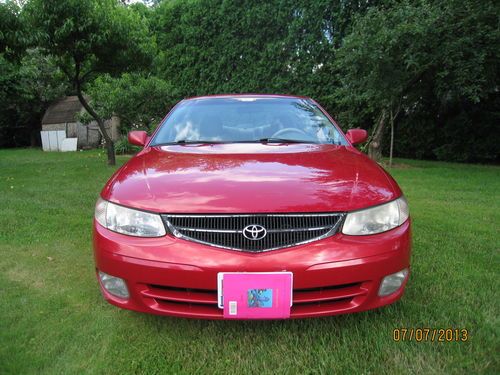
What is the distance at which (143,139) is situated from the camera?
3119 mm

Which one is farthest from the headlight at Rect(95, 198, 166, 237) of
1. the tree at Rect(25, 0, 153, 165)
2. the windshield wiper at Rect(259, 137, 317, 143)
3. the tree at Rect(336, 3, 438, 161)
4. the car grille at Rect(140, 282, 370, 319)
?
the tree at Rect(336, 3, 438, 161)

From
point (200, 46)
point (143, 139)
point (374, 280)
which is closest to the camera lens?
point (374, 280)

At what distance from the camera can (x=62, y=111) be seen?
19562 millimetres

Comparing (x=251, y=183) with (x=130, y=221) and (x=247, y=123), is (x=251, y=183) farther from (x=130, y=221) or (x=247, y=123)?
(x=247, y=123)

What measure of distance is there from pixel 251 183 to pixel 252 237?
0.95 feet

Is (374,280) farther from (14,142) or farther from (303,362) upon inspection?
(14,142)

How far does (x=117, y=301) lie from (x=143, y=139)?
153cm

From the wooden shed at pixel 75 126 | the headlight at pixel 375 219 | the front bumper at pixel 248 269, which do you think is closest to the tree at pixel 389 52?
the headlight at pixel 375 219

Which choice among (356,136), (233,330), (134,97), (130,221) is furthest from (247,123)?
(134,97)

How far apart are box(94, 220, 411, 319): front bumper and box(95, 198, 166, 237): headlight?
31 millimetres

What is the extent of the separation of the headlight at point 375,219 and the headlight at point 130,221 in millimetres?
854

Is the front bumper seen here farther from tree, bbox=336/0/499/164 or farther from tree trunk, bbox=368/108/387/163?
Answer: tree trunk, bbox=368/108/387/163

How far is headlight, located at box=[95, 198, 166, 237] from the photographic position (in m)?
1.80

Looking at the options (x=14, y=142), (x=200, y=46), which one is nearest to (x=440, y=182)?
(x=200, y=46)
